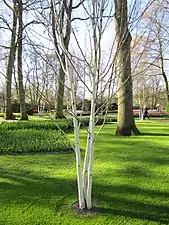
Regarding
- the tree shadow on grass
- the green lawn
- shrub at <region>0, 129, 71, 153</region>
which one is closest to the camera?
the green lawn

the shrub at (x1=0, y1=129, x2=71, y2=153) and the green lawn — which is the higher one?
the shrub at (x1=0, y1=129, x2=71, y2=153)

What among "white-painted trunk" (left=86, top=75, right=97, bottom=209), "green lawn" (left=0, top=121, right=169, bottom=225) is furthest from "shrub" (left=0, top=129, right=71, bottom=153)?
"white-painted trunk" (left=86, top=75, right=97, bottom=209)

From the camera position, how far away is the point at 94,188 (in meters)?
4.04

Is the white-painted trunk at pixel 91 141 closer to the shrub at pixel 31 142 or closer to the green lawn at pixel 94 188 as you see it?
the green lawn at pixel 94 188

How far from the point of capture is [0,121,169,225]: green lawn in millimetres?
3172

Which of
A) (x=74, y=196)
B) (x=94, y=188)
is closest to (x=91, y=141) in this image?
(x=74, y=196)

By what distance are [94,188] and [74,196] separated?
0.38 metres

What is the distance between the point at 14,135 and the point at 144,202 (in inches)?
224

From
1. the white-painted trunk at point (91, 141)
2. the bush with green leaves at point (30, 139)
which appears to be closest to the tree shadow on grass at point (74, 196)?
the white-painted trunk at point (91, 141)

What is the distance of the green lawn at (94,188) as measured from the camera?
3.17 metres

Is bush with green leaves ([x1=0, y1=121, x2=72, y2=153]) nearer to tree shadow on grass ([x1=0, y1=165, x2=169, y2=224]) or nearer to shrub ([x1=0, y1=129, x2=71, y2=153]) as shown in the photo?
shrub ([x1=0, y1=129, x2=71, y2=153])

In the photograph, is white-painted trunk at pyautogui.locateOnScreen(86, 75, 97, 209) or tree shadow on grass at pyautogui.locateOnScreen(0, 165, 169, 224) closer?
white-painted trunk at pyautogui.locateOnScreen(86, 75, 97, 209)

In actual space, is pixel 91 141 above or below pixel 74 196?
above

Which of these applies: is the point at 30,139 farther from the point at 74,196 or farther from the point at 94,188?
the point at 74,196
